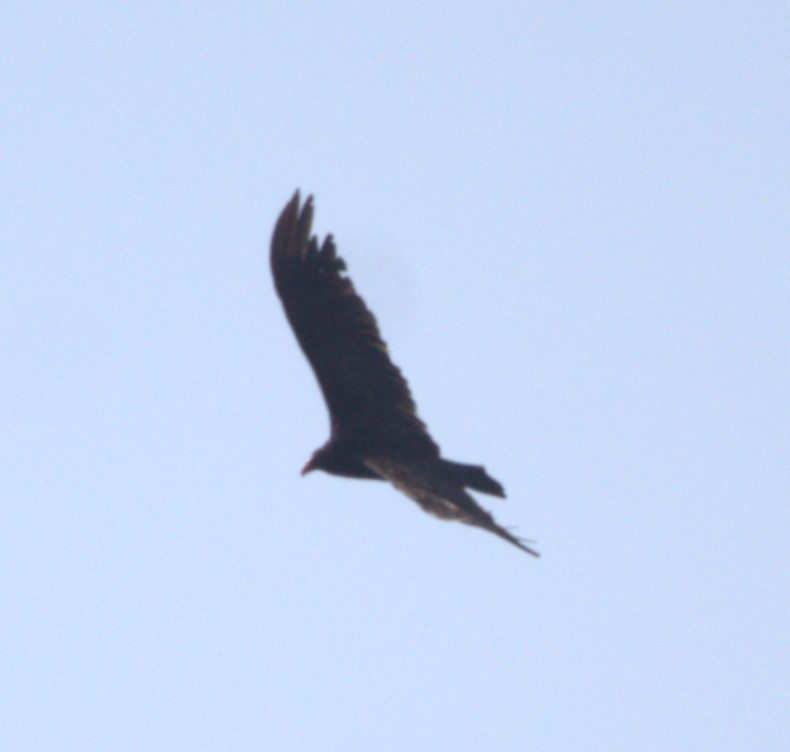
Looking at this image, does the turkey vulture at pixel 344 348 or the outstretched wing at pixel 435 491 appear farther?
the turkey vulture at pixel 344 348

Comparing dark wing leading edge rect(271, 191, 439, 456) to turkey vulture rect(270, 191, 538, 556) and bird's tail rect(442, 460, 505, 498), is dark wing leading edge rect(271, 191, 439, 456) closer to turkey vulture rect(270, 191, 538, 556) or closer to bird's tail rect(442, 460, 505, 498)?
turkey vulture rect(270, 191, 538, 556)

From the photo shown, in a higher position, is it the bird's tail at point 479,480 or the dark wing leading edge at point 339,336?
the dark wing leading edge at point 339,336

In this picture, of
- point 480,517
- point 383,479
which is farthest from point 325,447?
point 480,517

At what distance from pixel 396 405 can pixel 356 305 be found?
96 centimetres

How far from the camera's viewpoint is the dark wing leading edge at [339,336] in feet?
49.5

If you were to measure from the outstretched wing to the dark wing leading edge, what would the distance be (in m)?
0.34

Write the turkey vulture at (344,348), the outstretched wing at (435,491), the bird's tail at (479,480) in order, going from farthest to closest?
the turkey vulture at (344,348) → the bird's tail at (479,480) → the outstretched wing at (435,491)

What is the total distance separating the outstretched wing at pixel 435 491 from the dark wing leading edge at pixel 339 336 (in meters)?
0.34

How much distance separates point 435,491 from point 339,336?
6.79 feet

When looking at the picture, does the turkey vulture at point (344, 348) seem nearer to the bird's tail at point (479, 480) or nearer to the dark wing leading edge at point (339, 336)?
the dark wing leading edge at point (339, 336)

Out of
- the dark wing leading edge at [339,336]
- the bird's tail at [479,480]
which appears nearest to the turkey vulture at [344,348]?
the dark wing leading edge at [339,336]

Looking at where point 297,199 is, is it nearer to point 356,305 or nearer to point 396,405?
point 356,305

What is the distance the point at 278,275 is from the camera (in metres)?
15.1

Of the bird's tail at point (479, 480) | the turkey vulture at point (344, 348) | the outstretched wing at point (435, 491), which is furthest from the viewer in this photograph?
the turkey vulture at point (344, 348)
